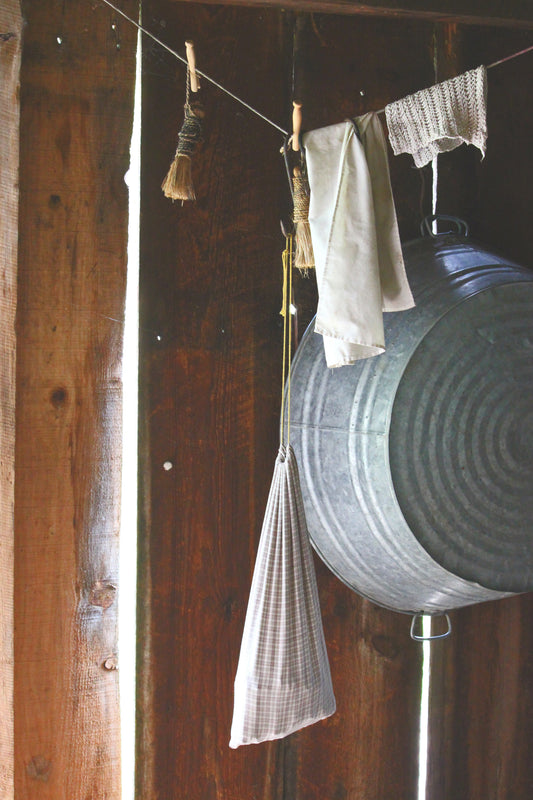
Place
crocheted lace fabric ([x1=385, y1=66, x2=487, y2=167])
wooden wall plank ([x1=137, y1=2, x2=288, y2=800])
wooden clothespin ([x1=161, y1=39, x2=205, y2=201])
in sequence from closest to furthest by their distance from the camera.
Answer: crocheted lace fabric ([x1=385, y1=66, x2=487, y2=167]) → wooden clothespin ([x1=161, y1=39, x2=205, y2=201]) → wooden wall plank ([x1=137, y1=2, x2=288, y2=800])

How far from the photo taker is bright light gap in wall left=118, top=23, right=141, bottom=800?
5.35ft

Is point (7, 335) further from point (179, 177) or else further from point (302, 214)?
point (302, 214)

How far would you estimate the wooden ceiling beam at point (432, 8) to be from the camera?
158 cm

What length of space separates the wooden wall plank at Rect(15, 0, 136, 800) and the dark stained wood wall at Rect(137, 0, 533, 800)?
0.08 m

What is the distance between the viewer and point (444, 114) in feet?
3.92

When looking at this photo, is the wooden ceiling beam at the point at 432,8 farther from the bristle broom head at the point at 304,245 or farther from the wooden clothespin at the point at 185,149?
the bristle broom head at the point at 304,245

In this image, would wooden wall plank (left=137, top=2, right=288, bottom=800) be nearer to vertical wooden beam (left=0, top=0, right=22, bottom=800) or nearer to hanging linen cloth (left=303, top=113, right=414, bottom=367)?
vertical wooden beam (left=0, top=0, right=22, bottom=800)

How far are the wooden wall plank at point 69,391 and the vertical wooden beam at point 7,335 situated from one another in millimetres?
17

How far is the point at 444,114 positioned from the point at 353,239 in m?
0.25

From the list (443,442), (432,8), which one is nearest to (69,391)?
(443,442)

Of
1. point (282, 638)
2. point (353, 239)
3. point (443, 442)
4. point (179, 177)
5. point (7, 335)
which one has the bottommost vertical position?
point (282, 638)

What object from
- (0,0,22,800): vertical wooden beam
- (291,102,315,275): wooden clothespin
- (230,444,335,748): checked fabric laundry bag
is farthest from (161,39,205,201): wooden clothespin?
(230,444,335,748): checked fabric laundry bag

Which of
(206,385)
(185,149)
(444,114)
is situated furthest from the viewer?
(206,385)

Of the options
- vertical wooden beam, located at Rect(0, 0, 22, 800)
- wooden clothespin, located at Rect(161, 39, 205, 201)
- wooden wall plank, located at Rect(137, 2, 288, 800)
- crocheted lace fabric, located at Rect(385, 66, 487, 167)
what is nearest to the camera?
crocheted lace fabric, located at Rect(385, 66, 487, 167)
